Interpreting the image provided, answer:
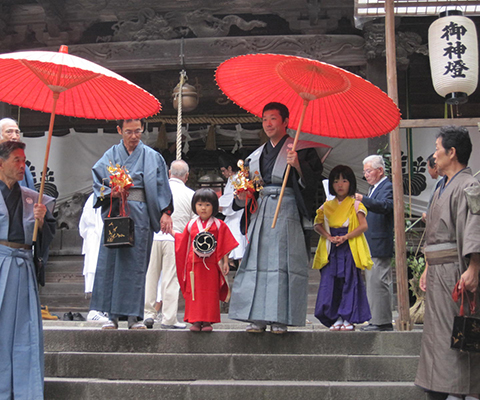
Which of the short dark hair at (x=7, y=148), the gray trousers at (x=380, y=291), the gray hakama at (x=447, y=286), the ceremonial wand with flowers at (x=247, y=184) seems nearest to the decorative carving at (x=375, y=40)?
the gray trousers at (x=380, y=291)

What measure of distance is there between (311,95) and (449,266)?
1881 millimetres

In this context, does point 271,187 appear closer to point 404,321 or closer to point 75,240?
point 404,321

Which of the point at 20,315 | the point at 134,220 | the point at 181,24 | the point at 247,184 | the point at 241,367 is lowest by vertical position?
the point at 241,367

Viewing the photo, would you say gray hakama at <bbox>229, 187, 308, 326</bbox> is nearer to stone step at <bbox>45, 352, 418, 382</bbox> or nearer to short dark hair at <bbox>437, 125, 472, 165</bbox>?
stone step at <bbox>45, 352, 418, 382</bbox>

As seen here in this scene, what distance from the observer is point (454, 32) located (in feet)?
24.2

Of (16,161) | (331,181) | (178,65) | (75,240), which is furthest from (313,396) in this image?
(75,240)

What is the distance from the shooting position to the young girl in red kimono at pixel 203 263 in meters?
5.47

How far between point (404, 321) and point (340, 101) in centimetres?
223

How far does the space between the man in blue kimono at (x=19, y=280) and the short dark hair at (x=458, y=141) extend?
3.00m

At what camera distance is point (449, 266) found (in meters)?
4.66

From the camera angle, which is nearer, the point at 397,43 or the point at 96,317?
the point at 96,317

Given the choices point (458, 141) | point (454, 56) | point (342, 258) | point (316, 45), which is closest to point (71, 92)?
point (342, 258)

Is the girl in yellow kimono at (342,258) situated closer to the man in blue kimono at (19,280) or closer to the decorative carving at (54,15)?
the man in blue kimono at (19,280)

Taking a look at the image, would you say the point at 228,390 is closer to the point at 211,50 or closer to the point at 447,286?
the point at 447,286
